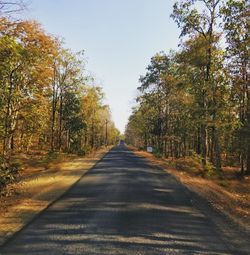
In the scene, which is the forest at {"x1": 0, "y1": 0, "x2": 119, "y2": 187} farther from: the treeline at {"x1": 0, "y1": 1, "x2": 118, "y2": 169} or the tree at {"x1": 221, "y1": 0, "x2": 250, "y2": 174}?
the tree at {"x1": 221, "y1": 0, "x2": 250, "y2": 174}

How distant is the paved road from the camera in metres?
8.09

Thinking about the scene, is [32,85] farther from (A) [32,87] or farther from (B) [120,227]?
(B) [120,227]

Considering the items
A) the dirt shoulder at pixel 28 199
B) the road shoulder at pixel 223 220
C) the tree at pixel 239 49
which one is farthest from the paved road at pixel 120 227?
the tree at pixel 239 49

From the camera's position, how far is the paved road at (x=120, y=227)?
8.09m

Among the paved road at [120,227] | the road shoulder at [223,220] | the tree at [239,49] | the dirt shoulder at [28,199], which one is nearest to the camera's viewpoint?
the paved road at [120,227]

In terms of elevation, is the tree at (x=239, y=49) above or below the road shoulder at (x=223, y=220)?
above

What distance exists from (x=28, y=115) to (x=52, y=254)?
76.6 feet

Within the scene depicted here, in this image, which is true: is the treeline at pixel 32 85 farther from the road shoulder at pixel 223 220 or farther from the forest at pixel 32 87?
the road shoulder at pixel 223 220

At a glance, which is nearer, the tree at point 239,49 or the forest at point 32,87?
the forest at point 32,87

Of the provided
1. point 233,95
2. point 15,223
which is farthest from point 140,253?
point 233,95

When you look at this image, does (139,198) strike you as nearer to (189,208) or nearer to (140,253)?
(189,208)

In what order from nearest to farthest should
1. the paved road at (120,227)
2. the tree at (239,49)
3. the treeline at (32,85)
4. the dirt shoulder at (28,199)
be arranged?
the paved road at (120,227) < the dirt shoulder at (28,199) < the treeline at (32,85) < the tree at (239,49)

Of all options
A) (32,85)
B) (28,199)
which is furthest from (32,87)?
(28,199)

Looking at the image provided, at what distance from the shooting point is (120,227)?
32.6ft
